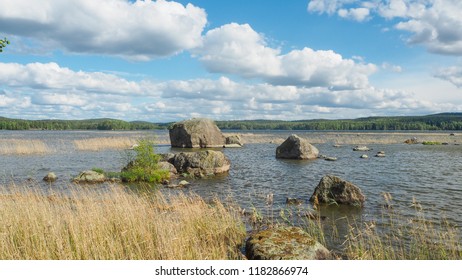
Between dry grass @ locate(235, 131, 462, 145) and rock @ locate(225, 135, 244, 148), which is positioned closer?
rock @ locate(225, 135, 244, 148)

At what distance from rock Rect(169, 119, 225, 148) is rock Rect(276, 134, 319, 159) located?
2109cm

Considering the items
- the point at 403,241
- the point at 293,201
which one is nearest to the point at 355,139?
the point at 293,201

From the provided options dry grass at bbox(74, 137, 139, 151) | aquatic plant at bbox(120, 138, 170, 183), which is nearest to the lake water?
aquatic plant at bbox(120, 138, 170, 183)

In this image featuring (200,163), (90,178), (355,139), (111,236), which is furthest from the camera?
(355,139)

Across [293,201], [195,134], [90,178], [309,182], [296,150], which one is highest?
[195,134]

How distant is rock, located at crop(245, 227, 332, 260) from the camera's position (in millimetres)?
10039

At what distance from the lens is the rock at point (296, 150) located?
4666cm

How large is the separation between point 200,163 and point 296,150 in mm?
18851

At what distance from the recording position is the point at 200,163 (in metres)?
32.4

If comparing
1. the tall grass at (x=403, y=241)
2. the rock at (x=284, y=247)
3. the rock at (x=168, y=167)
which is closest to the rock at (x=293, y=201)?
the tall grass at (x=403, y=241)

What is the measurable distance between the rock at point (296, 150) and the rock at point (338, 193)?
26.0m

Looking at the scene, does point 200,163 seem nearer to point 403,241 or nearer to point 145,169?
point 145,169

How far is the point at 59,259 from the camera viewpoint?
30.3 ft

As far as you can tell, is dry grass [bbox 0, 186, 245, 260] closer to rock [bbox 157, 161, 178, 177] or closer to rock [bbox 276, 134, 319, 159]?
rock [bbox 157, 161, 178, 177]
